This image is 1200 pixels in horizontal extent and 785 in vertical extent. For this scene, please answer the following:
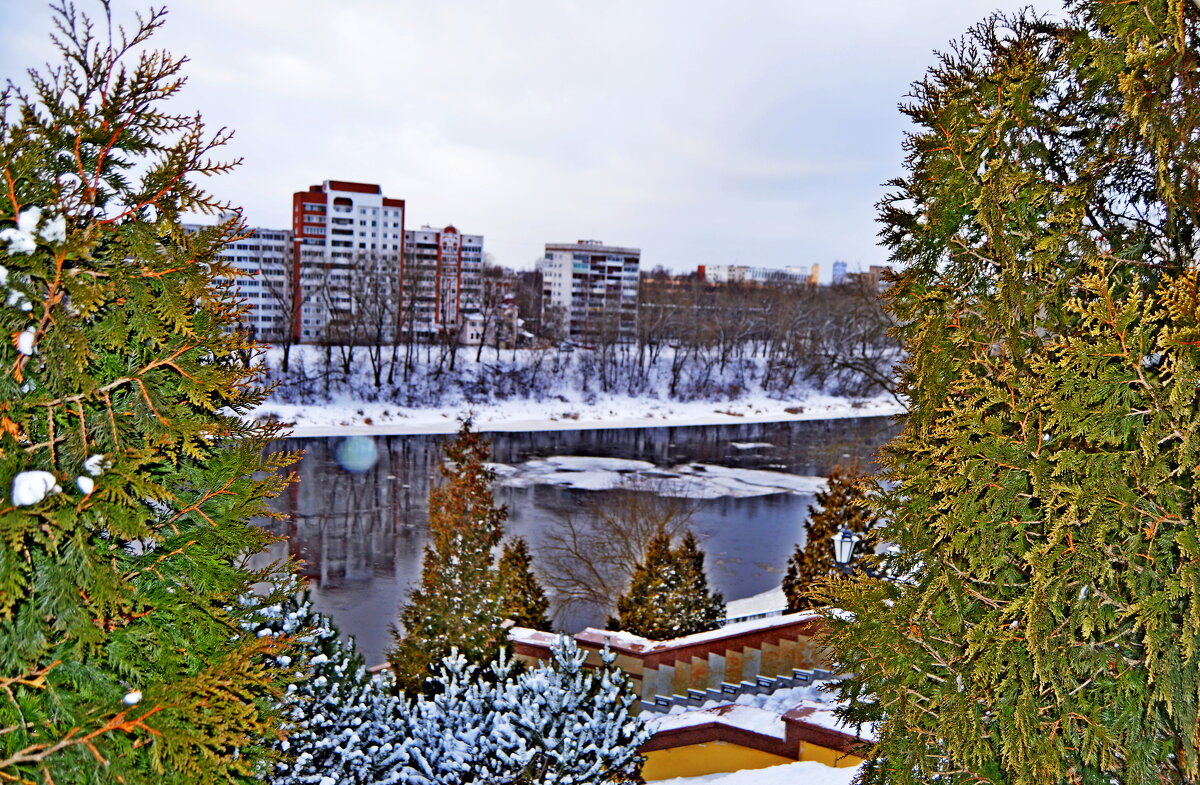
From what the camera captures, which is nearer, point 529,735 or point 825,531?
point 529,735

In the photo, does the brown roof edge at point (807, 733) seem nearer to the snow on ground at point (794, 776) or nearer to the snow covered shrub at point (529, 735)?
the snow on ground at point (794, 776)

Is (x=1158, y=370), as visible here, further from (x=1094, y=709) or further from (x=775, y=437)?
(x=775, y=437)

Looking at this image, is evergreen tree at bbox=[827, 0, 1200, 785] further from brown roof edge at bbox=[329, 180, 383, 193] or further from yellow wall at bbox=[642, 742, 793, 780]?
brown roof edge at bbox=[329, 180, 383, 193]

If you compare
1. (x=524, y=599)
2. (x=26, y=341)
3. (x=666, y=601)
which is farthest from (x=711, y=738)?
(x=26, y=341)

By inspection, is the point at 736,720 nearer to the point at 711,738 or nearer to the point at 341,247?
the point at 711,738

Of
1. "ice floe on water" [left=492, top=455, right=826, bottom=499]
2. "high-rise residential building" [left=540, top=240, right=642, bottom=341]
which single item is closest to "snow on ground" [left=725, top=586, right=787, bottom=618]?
"ice floe on water" [left=492, top=455, right=826, bottom=499]

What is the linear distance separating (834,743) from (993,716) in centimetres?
420

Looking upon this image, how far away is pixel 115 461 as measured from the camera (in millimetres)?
2971

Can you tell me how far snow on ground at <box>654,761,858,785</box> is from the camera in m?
7.06

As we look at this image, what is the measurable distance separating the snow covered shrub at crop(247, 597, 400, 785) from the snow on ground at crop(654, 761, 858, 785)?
3.24m

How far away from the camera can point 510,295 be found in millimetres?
62594

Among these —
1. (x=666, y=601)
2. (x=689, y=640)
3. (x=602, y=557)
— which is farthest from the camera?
(x=602, y=557)

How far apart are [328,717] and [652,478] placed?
23.5m

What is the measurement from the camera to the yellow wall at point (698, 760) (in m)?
8.73
